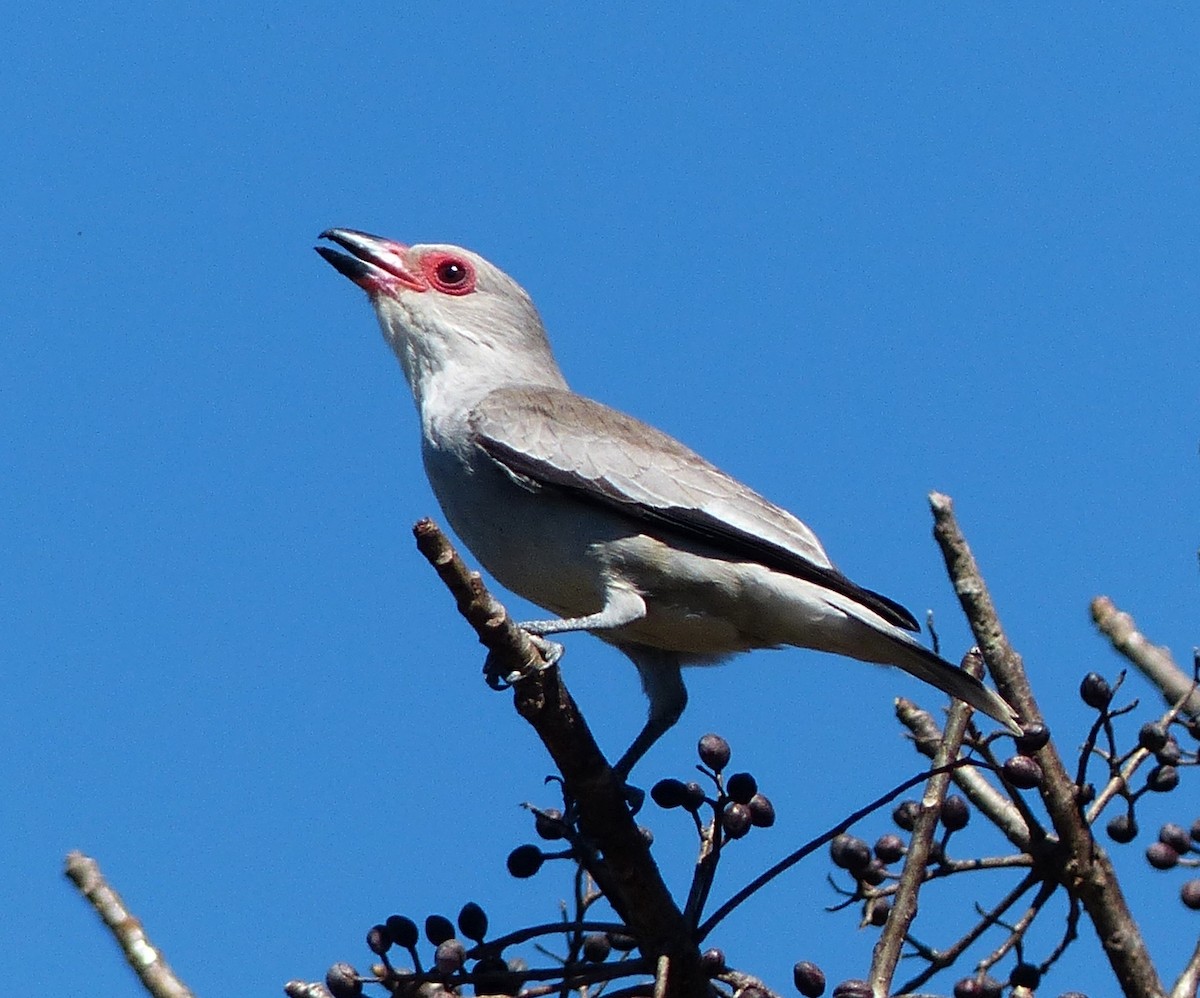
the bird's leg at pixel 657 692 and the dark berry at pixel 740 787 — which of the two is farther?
the bird's leg at pixel 657 692

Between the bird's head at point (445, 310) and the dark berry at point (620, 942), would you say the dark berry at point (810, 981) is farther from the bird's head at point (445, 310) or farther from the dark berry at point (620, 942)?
the bird's head at point (445, 310)

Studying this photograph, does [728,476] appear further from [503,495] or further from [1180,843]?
[1180,843]

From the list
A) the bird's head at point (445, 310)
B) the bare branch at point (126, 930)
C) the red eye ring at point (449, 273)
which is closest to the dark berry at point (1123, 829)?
the bare branch at point (126, 930)

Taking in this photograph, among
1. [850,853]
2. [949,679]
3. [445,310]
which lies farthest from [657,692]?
[445,310]

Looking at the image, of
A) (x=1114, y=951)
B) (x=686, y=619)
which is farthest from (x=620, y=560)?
(x=1114, y=951)

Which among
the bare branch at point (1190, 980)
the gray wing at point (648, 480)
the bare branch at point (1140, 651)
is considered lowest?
the bare branch at point (1190, 980)

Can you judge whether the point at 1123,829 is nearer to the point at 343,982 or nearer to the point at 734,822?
the point at 734,822

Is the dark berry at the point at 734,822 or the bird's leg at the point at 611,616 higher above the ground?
the bird's leg at the point at 611,616

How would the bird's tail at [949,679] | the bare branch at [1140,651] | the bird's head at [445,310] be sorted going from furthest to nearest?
the bird's head at [445,310], the bare branch at [1140,651], the bird's tail at [949,679]
